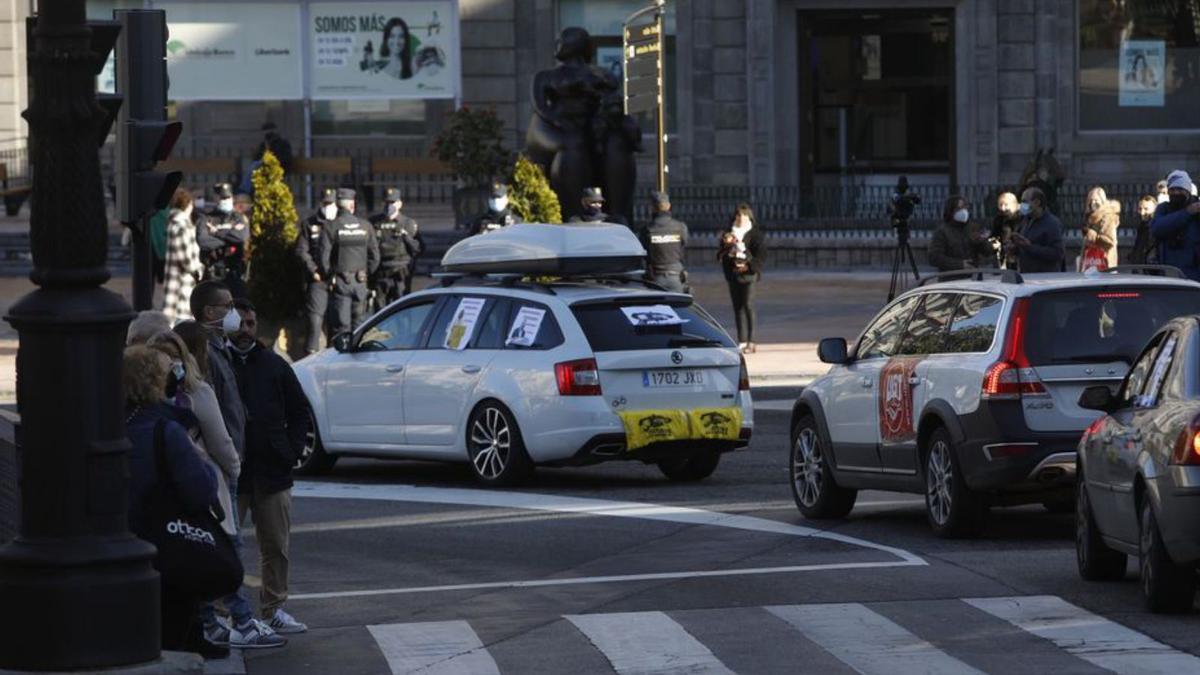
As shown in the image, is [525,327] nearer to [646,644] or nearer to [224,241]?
[646,644]

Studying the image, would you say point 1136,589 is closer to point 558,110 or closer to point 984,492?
point 984,492

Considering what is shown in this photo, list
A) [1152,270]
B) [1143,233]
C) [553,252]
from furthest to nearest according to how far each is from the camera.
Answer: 1. [1143,233]
2. [553,252]
3. [1152,270]

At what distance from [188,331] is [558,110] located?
17038 millimetres

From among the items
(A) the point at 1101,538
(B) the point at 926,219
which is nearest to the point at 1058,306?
(A) the point at 1101,538

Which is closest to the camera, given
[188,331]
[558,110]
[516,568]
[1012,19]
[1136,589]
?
[188,331]

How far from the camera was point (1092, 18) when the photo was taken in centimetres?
4522

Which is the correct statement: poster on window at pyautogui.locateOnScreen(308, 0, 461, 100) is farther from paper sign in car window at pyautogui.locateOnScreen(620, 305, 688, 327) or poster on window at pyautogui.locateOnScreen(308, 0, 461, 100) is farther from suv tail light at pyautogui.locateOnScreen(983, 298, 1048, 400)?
suv tail light at pyautogui.locateOnScreen(983, 298, 1048, 400)

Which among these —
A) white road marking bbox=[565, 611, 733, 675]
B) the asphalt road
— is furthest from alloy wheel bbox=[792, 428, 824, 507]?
white road marking bbox=[565, 611, 733, 675]

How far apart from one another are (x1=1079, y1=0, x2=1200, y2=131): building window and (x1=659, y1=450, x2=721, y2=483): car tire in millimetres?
27866

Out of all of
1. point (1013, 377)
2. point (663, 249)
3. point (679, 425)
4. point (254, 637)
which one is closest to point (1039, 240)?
point (663, 249)

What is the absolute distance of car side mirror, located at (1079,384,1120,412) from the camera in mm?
12516

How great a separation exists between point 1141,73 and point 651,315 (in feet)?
95.2

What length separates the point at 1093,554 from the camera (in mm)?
12914

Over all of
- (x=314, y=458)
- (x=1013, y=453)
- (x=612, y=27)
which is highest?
(x=612, y=27)
